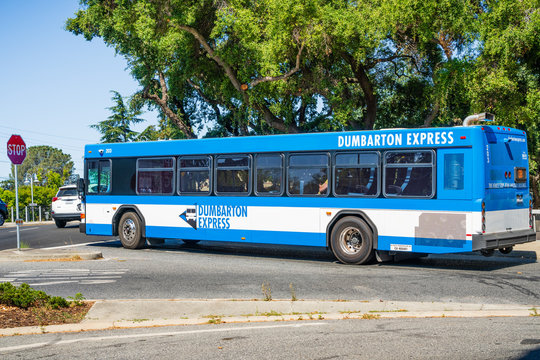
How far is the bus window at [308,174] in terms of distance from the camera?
14.7 metres

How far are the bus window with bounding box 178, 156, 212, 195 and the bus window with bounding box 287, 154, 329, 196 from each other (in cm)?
248

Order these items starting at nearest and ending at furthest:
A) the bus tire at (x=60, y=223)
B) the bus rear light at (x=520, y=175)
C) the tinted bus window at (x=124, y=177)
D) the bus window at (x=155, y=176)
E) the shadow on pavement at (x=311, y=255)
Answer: the bus rear light at (x=520, y=175)
the shadow on pavement at (x=311, y=255)
the bus window at (x=155, y=176)
the tinted bus window at (x=124, y=177)
the bus tire at (x=60, y=223)

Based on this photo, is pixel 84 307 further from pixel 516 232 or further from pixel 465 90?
pixel 465 90

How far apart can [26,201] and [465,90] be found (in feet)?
135

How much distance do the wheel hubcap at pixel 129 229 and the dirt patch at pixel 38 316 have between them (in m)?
9.06

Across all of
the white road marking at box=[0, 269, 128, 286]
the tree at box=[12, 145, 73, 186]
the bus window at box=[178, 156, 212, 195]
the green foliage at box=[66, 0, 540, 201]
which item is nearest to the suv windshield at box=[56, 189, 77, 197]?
the green foliage at box=[66, 0, 540, 201]

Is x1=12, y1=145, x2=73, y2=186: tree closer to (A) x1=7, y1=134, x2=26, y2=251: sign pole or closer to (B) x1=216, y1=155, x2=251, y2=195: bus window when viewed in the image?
(A) x1=7, y1=134, x2=26, y2=251: sign pole

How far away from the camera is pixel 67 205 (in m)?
27.8

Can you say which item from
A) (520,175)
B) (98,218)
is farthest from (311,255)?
(98,218)

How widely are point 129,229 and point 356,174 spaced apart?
7141 mm

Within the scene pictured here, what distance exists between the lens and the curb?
27.1 ft

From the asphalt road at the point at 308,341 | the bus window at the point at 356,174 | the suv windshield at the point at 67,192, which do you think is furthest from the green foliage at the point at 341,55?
the asphalt road at the point at 308,341

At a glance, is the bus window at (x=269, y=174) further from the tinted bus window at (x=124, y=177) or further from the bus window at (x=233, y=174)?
the tinted bus window at (x=124, y=177)

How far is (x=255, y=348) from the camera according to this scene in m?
6.84
